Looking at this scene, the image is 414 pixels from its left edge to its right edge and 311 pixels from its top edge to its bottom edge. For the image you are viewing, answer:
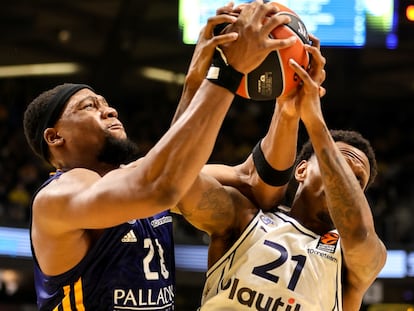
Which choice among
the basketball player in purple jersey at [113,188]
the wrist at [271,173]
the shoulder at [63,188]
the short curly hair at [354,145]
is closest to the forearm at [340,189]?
the wrist at [271,173]

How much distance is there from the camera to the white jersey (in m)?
2.96

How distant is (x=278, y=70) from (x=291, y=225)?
30.8 inches

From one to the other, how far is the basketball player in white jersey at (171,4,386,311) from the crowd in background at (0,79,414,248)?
20.3ft

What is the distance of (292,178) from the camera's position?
3.41 meters

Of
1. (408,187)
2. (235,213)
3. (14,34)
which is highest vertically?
(235,213)

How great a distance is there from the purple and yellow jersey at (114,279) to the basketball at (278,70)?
2.43ft

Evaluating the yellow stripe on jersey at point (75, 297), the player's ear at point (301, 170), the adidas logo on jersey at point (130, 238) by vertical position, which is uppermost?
the player's ear at point (301, 170)

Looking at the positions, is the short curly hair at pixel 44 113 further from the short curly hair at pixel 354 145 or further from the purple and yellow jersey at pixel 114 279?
the short curly hair at pixel 354 145

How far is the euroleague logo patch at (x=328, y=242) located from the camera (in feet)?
10.2

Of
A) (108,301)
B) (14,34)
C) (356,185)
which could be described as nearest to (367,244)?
(356,185)

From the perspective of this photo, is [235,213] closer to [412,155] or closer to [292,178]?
[292,178]

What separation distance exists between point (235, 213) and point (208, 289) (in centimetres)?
32

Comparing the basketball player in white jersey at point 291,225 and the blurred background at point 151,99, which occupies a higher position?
the basketball player in white jersey at point 291,225

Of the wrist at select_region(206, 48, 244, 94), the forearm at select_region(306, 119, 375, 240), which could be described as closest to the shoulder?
the wrist at select_region(206, 48, 244, 94)
